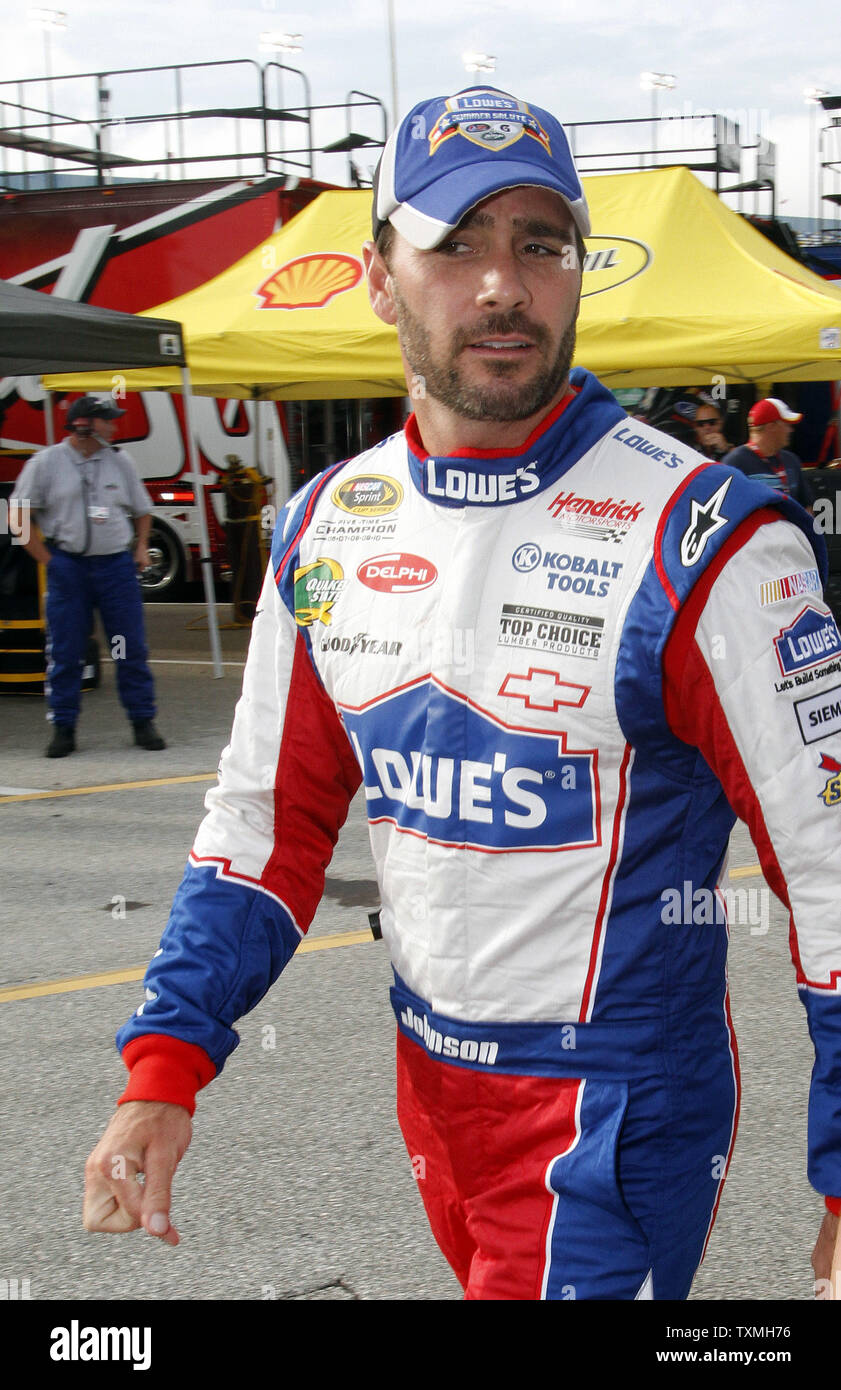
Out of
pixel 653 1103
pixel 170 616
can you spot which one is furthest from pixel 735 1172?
pixel 170 616

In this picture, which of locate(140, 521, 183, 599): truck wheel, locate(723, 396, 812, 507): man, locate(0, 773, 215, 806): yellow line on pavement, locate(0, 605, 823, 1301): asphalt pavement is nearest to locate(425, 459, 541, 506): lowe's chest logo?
locate(0, 605, 823, 1301): asphalt pavement

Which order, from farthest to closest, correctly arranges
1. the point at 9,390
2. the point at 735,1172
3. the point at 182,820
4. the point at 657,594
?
the point at 9,390, the point at 182,820, the point at 735,1172, the point at 657,594

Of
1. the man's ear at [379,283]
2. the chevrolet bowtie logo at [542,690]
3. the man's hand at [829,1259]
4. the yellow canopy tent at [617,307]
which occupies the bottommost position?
the yellow canopy tent at [617,307]

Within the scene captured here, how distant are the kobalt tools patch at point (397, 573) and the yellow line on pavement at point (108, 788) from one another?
6.55 metres

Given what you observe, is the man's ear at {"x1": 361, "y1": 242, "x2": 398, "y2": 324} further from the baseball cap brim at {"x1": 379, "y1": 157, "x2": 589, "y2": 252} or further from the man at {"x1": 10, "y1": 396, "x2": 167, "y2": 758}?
the man at {"x1": 10, "y1": 396, "x2": 167, "y2": 758}

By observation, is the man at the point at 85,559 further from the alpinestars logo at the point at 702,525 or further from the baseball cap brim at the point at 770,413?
the alpinestars logo at the point at 702,525

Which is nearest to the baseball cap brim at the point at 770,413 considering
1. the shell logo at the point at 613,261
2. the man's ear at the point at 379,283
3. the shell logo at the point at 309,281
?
the shell logo at the point at 613,261

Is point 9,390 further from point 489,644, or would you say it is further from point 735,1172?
point 489,644

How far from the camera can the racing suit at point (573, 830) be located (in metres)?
1.53

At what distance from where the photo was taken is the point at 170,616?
16266 mm

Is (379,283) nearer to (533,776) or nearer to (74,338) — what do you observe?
(533,776)

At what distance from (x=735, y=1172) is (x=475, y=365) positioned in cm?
255

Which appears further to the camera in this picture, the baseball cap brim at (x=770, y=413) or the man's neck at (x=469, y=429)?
the baseball cap brim at (x=770, y=413)

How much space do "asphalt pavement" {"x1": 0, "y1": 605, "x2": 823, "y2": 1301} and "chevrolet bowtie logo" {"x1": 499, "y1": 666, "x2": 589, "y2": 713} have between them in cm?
185
